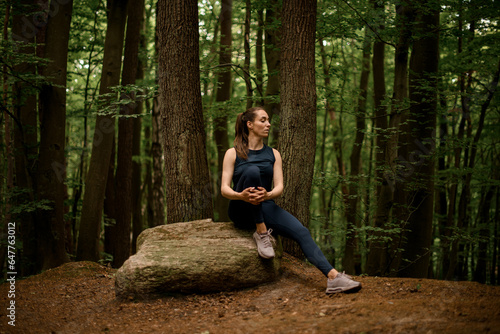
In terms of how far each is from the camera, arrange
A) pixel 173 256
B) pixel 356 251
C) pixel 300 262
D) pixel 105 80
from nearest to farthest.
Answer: pixel 173 256, pixel 300 262, pixel 105 80, pixel 356 251

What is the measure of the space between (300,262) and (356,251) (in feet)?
27.9

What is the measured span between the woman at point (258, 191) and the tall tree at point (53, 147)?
4.79 metres

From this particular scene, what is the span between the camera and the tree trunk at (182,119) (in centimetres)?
551

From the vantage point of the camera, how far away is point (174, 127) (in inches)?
218

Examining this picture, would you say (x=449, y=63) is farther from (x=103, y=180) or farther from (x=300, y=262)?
(x=103, y=180)

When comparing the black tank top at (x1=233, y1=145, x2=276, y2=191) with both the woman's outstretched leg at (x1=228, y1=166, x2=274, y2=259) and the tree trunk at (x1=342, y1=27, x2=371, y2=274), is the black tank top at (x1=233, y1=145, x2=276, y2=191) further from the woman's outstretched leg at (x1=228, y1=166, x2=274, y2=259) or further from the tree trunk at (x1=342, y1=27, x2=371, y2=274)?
the tree trunk at (x1=342, y1=27, x2=371, y2=274)

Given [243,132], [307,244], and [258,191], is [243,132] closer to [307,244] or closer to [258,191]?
[258,191]

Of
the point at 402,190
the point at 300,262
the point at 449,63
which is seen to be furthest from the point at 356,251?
the point at 300,262

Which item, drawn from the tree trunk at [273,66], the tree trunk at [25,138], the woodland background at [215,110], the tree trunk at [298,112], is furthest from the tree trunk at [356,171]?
the tree trunk at [25,138]

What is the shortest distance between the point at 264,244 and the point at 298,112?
202 cm

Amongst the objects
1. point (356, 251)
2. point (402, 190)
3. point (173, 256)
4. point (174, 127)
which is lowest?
point (356, 251)

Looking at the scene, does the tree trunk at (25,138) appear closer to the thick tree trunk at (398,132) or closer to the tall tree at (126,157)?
the tall tree at (126,157)

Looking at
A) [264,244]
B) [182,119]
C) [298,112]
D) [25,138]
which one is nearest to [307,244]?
[264,244]

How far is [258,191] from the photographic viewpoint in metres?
4.38
